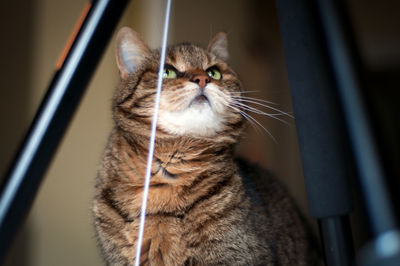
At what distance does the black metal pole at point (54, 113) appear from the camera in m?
0.45

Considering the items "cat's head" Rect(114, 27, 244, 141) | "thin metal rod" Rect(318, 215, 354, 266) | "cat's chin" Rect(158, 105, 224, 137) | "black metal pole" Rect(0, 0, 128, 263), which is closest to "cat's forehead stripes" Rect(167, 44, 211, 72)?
"cat's head" Rect(114, 27, 244, 141)

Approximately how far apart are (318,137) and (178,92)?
341 millimetres

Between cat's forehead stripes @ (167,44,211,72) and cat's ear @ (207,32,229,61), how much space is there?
36 mm

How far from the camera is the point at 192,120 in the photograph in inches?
29.1

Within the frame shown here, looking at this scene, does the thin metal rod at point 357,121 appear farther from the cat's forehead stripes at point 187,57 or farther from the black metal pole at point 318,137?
the cat's forehead stripes at point 187,57

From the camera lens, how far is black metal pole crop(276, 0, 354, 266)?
0.43 m

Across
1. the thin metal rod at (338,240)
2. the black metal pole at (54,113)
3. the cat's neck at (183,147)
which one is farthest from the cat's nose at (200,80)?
the thin metal rod at (338,240)

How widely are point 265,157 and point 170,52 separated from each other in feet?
4.26

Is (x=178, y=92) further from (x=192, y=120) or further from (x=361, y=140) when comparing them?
(x=361, y=140)

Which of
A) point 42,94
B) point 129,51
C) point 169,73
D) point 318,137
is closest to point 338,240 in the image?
point 318,137

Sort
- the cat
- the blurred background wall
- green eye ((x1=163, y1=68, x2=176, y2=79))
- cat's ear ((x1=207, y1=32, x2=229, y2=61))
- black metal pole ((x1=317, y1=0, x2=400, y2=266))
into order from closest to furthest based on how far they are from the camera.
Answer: black metal pole ((x1=317, y1=0, x2=400, y2=266)) < the cat < green eye ((x1=163, y1=68, x2=176, y2=79)) < cat's ear ((x1=207, y1=32, x2=229, y2=61)) < the blurred background wall

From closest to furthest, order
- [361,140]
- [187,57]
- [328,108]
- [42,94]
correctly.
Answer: [361,140] < [328,108] < [187,57] < [42,94]

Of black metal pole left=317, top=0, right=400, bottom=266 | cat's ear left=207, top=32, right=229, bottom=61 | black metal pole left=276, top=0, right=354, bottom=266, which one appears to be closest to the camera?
black metal pole left=317, top=0, right=400, bottom=266

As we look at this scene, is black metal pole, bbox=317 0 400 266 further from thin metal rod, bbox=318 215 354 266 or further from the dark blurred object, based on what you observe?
thin metal rod, bbox=318 215 354 266
